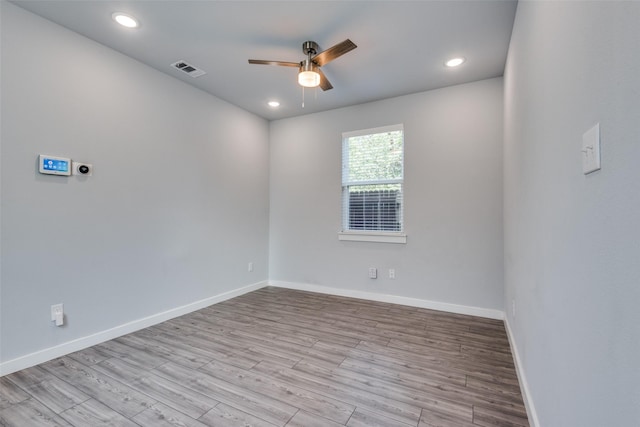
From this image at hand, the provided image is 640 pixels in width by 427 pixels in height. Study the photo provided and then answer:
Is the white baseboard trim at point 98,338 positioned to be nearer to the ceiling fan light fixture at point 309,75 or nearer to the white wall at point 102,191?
the white wall at point 102,191

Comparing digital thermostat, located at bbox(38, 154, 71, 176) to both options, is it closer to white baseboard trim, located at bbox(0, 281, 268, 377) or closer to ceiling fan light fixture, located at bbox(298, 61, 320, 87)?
white baseboard trim, located at bbox(0, 281, 268, 377)

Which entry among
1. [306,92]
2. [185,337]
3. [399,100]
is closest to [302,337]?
[185,337]

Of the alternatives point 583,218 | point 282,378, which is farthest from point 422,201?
point 583,218

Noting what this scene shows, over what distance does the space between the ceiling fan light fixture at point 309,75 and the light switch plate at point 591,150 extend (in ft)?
6.79

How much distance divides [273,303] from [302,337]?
3.79 feet

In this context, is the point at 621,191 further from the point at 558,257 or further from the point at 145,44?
the point at 145,44

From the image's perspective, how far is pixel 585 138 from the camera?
2.93ft

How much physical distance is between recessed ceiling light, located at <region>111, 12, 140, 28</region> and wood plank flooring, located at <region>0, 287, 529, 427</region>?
111 inches

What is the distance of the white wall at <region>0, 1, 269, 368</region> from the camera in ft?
7.27

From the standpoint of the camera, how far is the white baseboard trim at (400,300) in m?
3.35

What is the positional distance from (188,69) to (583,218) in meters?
3.60

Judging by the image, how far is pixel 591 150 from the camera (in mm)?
842

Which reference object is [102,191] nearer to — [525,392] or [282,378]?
[282,378]

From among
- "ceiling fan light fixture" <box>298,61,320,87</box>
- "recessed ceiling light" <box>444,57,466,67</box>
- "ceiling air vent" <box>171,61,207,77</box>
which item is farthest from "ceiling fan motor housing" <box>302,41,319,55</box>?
"recessed ceiling light" <box>444,57,466,67</box>
